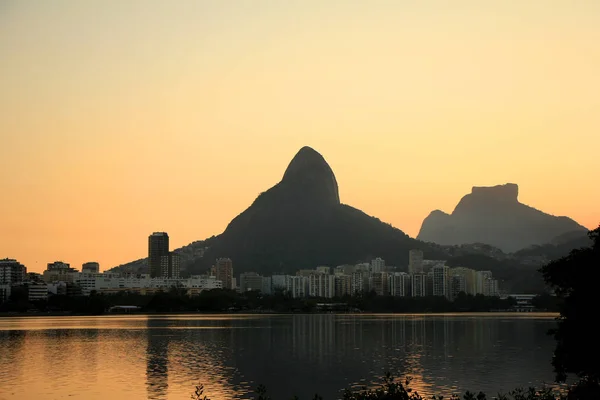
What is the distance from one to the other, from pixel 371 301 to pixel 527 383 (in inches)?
6180

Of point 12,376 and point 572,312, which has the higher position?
point 572,312

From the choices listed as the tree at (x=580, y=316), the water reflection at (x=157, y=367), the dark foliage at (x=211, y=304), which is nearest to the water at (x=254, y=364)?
the water reflection at (x=157, y=367)

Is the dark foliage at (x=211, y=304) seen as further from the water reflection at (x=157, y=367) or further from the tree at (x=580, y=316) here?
the tree at (x=580, y=316)

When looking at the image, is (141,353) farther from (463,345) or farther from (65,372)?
(463,345)

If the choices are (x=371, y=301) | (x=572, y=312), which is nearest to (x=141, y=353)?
(x=572, y=312)

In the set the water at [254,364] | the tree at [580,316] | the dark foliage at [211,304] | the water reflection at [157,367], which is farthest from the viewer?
the dark foliage at [211,304]

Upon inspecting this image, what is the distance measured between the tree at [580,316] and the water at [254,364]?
46.0ft

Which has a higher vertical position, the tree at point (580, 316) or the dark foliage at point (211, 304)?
the tree at point (580, 316)

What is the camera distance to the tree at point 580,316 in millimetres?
22172

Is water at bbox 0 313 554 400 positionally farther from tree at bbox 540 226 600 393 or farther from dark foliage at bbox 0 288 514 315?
dark foliage at bbox 0 288 514 315

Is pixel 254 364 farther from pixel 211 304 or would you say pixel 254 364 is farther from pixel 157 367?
pixel 211 304

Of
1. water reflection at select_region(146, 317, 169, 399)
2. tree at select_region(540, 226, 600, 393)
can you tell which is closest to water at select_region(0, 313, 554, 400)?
water reflection at select_region(146, 317, 169, 399)

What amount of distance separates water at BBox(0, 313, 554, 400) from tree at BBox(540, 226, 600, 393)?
14023 mm

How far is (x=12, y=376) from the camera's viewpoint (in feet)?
145
